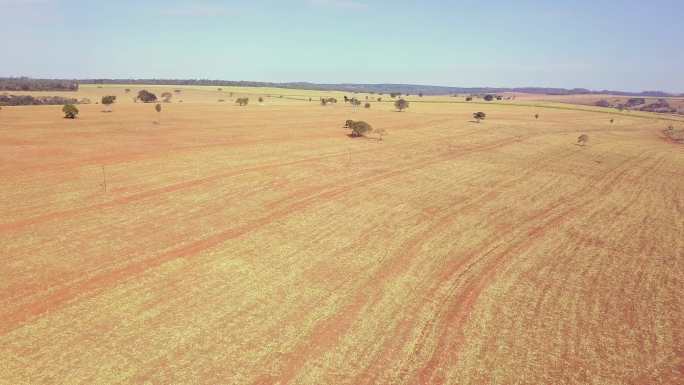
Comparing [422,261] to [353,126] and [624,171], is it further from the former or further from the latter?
[353,126]

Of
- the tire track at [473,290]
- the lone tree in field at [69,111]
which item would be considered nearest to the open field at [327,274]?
the tire track at [473,290]

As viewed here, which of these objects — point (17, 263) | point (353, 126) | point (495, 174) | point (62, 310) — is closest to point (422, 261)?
point (62, 310)

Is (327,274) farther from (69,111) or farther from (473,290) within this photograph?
(69,111)

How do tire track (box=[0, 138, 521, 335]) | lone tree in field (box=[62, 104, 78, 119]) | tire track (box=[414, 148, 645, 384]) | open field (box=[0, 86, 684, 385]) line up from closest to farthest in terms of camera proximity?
open field (box=[0, 86, 684, 385]), tire track (box=[414, 148, 645, 384]), tire track (box=[0, 138, 521, 335]), lone tree in field (box=[62, 104, 78, 119])

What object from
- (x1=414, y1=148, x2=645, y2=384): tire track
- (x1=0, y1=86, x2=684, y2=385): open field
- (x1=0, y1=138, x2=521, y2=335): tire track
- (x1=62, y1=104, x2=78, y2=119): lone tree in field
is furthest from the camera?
Result: (x1=62, y1=104, x2=78, y2=119): lone tree in field

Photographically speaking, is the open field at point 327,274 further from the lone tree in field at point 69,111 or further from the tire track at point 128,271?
the lone tree in field at point 69,111

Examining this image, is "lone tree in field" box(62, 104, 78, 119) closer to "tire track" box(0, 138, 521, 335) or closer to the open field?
the open field

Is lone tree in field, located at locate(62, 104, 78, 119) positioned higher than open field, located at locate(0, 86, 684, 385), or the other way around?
lone tree in field, located at locate(62, 104, 78, 119)

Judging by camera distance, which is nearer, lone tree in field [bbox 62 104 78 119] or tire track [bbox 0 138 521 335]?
tire track [bbox 0 138 521 335]

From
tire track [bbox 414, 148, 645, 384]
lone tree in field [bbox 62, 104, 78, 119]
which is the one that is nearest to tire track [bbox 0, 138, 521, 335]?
tire track [bbox 414, 148, 645, 384]
